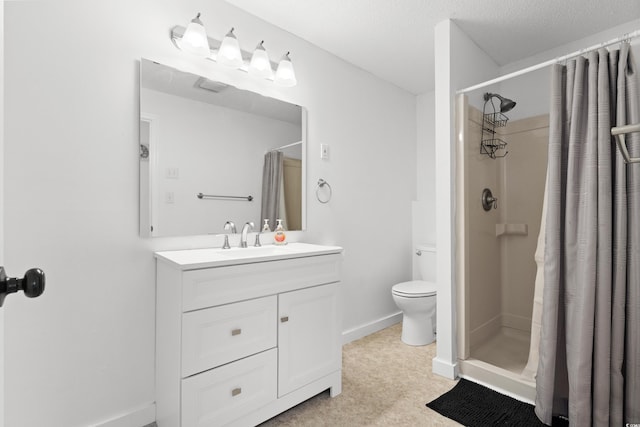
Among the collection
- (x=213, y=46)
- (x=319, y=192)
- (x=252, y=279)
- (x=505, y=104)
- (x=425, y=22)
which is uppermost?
(x=425, y=22)

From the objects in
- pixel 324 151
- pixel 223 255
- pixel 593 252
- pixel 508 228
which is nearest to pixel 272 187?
pixel 324 151

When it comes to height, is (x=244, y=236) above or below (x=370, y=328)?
above

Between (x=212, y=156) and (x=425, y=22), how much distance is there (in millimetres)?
1664

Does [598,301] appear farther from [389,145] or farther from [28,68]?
[28,68]

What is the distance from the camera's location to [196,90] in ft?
6.25

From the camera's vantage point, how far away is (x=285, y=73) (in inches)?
85.8

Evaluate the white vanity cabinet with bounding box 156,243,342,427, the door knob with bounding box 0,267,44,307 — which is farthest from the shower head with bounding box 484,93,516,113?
the door knob with bounding box 0,267,44,307

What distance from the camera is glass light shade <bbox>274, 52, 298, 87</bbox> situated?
7.13ft

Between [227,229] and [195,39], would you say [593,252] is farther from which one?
[195,39]

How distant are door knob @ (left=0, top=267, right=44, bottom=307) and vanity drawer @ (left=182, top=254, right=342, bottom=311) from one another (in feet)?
2.49

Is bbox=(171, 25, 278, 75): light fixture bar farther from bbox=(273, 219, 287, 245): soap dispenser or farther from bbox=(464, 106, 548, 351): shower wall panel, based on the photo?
bbox=(464, 106, 548, 351): shower wall panel

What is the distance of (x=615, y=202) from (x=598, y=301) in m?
0.47

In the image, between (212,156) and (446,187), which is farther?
(446,187)

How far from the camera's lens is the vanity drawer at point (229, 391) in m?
1.45
